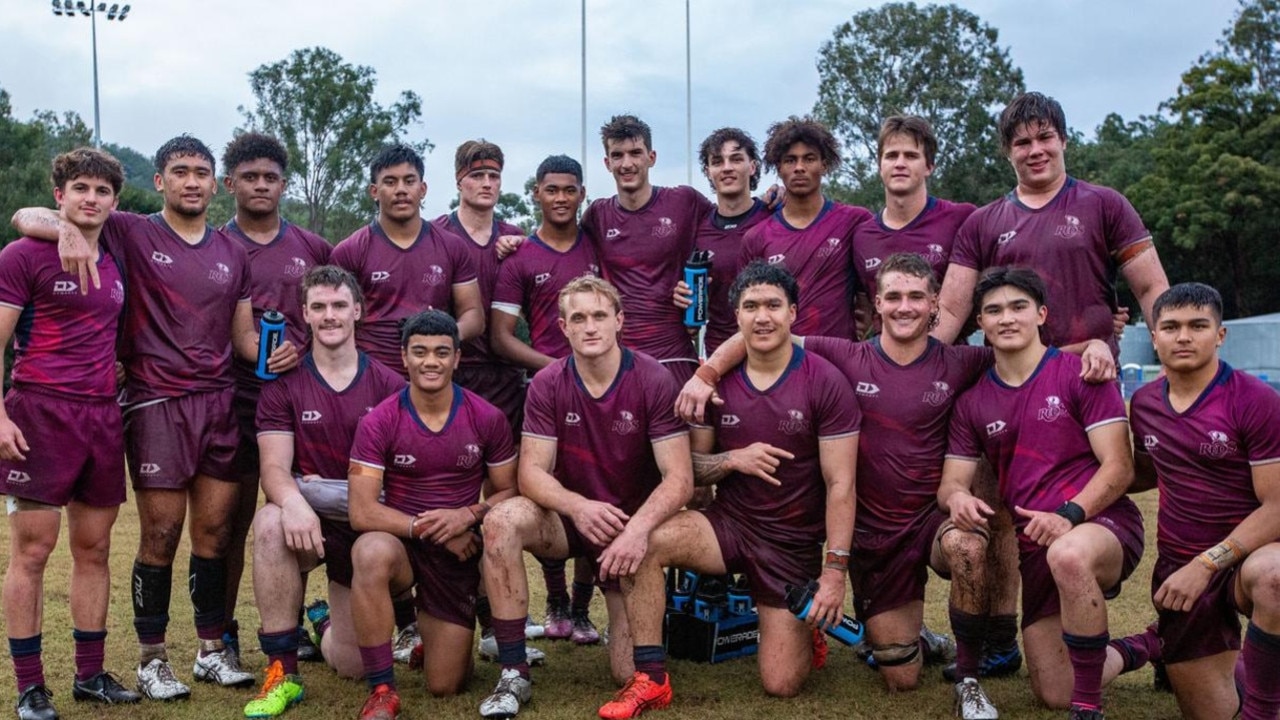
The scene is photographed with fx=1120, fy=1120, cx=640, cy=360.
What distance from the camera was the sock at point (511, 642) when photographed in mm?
5102

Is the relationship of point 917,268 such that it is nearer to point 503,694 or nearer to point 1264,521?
point 1264,521

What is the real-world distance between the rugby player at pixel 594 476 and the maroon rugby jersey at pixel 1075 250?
1885 millimetres

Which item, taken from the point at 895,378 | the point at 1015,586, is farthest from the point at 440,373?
the point at 1015,586

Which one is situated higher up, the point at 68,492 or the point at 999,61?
the point at 999,61

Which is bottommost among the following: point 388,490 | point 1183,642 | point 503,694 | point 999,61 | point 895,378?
point 503,694

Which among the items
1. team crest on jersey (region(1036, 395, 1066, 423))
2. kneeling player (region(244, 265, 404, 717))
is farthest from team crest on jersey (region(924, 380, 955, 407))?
kneeling player (region(244, 265, 404, 717))

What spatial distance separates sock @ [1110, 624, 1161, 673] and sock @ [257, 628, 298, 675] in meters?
3.88

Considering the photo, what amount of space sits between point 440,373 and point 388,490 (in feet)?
2.05

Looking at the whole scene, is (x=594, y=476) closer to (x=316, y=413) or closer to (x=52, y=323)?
(x=316, y=413)

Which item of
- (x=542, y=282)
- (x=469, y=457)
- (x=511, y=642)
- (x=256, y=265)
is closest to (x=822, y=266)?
(x=542, y=282)

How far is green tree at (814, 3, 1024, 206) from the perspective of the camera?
41.2m

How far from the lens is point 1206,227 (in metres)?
37.3

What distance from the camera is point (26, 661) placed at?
5.01 metres

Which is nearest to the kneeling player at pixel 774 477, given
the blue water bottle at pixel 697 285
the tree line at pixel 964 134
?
the blue water bottle at pixel 697 285
